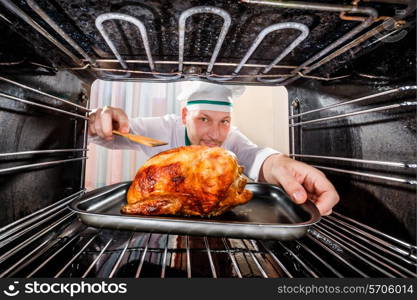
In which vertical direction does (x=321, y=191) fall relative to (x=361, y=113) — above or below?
below

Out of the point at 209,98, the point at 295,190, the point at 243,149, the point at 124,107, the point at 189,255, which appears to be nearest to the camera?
the point at 189,255

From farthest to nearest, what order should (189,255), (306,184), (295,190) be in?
(306,184)
(295,190)
(189,255)

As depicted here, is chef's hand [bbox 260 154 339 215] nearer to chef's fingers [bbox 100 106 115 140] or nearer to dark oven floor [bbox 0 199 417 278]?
dark oven floor [bbox 0 199 417 278]

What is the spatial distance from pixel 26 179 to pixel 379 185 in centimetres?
102

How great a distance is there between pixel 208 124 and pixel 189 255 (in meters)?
1.26

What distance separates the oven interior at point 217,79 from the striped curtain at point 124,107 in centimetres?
230

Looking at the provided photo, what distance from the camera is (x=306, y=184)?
87cm

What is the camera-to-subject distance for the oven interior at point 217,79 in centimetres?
55

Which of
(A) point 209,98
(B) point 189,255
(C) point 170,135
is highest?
(A) point 209,98

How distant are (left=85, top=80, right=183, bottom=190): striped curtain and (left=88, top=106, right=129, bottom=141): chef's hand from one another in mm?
2104

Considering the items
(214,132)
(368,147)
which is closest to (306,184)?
(368,147)

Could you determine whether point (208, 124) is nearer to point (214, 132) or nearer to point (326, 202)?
point (214, 132)

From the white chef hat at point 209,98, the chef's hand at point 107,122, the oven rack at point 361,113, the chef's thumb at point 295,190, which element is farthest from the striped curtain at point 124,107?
the chef's thumb at point 295,190

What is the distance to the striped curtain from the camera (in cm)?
315
